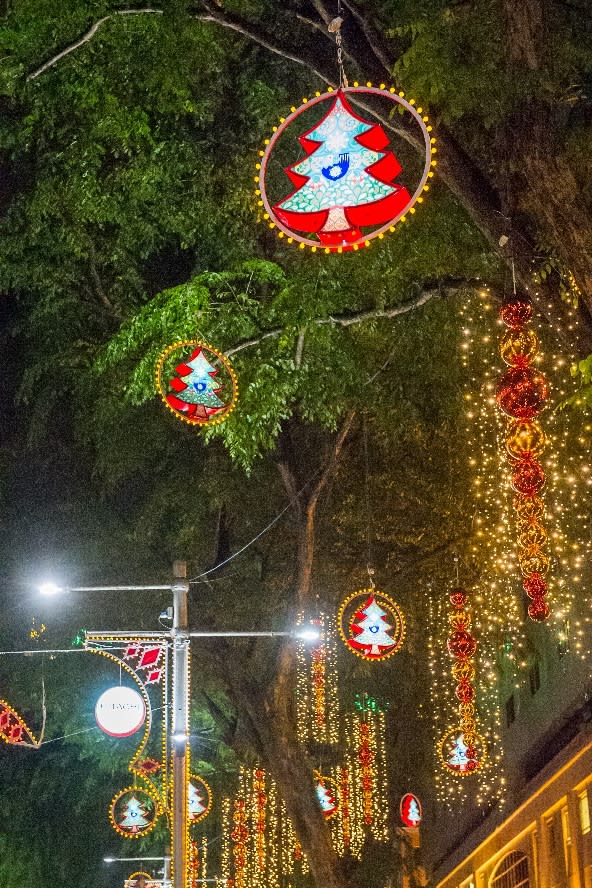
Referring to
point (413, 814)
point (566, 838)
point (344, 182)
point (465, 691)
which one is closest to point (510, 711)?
point (413, 814)

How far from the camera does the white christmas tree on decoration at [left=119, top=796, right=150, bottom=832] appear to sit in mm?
25766

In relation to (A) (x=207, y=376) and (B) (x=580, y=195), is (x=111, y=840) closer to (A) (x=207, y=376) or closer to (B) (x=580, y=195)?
(A) (x=207, y=376)

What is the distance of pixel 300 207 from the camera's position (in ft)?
26.3

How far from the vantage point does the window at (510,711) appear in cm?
2531

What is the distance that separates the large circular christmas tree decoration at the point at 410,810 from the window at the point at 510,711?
2864 mm

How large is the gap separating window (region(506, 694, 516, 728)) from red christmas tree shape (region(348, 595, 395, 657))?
10497 millimetres

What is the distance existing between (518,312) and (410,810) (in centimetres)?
1691

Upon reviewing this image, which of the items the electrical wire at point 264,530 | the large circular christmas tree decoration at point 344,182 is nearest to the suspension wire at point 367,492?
the electrical wire at point 264,530

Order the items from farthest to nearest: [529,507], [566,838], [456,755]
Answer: [456,755] → [566,838] → [529,507]

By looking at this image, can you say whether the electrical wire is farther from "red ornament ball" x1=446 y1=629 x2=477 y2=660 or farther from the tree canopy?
"red ornament ball" x1=446 y1=629 x2=477 y2=660

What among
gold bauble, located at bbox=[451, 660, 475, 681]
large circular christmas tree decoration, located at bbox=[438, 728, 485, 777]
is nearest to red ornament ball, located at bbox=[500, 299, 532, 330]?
gold bauble, located at bbox=[451, 660, 475, 681]

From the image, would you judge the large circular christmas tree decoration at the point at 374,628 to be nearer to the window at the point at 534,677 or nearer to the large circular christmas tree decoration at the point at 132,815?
the window at the point at 534,677

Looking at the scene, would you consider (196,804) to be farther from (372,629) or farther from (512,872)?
(372,629)

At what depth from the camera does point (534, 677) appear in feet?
76.4
